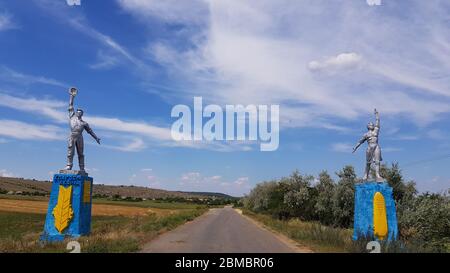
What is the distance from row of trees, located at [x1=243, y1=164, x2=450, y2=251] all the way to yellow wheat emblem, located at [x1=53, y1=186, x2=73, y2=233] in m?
11.9

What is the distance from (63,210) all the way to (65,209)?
0.09 m

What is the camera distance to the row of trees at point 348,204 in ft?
69.8

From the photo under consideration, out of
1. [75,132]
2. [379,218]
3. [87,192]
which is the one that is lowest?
[379,218]

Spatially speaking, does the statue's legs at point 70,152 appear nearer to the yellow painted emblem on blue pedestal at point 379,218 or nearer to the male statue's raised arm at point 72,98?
the male statue's raised arm at point 72,98

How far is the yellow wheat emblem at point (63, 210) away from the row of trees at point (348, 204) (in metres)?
11.9

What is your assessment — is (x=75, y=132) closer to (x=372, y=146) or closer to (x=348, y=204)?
(x=372, y=146)

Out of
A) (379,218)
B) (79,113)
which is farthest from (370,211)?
(79,113)

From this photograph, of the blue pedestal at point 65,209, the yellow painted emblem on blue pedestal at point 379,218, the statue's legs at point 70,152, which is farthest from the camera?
the statue's legs at point 70,152

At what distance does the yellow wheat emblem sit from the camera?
1877 cm

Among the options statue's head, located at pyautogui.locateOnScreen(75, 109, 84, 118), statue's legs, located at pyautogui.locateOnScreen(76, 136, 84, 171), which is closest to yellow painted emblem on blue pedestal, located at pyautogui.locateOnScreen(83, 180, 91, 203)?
statue's legs, located at pyautogui.locateOnScreen(76, 136, 84, 171)

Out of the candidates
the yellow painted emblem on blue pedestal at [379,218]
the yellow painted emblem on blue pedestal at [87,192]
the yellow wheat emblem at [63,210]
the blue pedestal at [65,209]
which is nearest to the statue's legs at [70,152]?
the blue pedestal at [65,209]

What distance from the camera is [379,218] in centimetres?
1792

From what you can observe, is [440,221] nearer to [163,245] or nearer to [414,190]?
[414,190]
